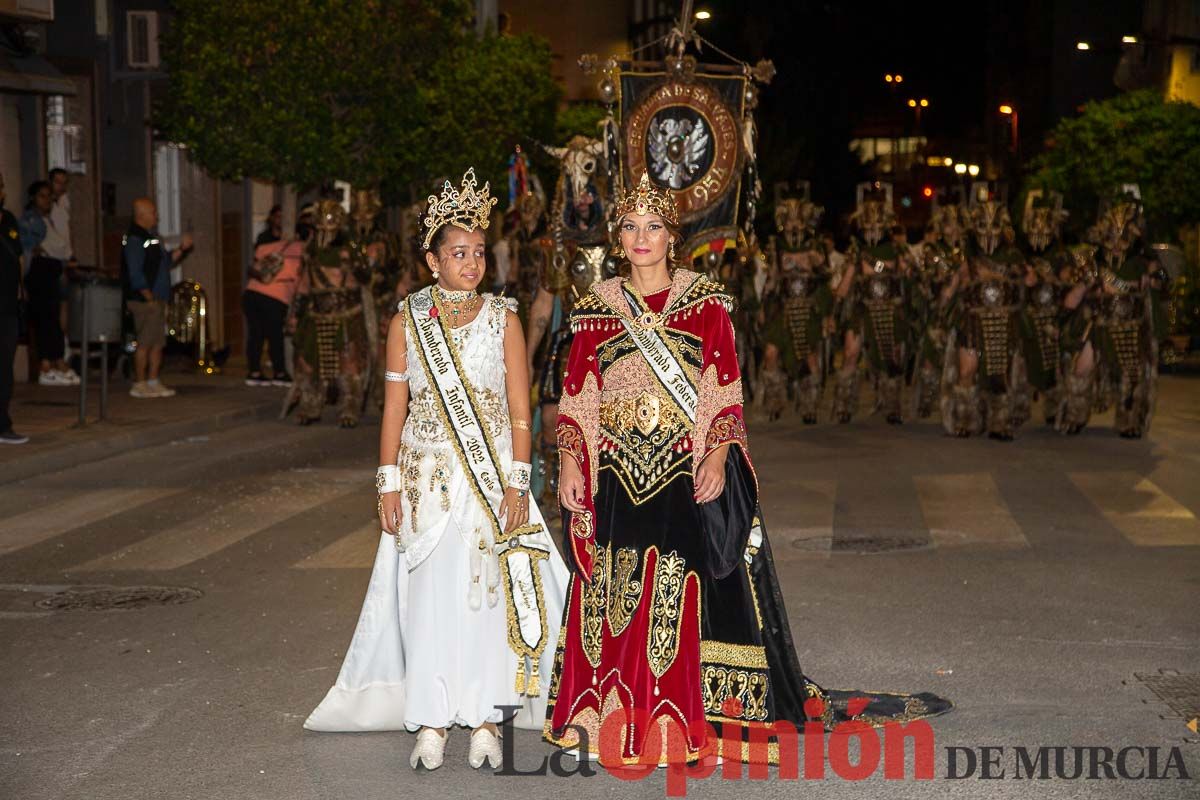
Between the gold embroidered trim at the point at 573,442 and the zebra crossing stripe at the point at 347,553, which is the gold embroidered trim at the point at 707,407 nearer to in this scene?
the gold embroidered trim at the point at 573,442

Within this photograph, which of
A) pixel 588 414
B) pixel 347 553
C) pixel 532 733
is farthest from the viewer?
pixel 347 553

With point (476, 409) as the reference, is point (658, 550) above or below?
below

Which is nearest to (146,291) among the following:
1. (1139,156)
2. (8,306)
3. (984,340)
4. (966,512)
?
(8,306)

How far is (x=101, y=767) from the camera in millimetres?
5723

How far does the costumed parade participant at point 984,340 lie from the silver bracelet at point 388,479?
10131 mm

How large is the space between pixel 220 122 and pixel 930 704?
15656mm

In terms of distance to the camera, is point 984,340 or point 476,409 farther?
point 984,340

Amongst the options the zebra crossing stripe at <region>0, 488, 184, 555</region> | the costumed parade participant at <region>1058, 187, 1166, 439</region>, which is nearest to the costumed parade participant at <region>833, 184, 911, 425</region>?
the costumed parade participant at <region>1058, 187, 1166, 439</region>

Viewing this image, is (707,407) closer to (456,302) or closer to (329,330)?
(456,302)

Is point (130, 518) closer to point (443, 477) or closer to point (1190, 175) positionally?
point (443, 477)

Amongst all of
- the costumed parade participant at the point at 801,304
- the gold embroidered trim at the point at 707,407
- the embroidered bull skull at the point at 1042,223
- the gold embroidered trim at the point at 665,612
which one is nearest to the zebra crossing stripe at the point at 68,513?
the gold embroidered trim at the point at 665,612

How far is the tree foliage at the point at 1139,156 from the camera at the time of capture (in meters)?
27.9

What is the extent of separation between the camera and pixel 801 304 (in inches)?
654

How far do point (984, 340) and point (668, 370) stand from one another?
33.5 feet
